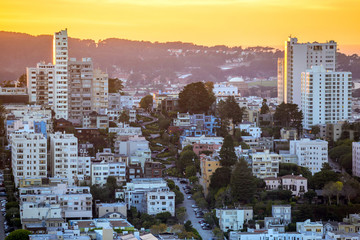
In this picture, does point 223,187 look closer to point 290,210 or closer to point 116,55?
point 290,210

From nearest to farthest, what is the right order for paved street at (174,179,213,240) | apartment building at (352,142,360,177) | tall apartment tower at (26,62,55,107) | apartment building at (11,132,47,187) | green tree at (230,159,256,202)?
paved street at (174,179,213,240)
green tree at (230,159,256,202)
apartment building at (11,132,47,187)
apartment building at (352,142,360,177)
tall apartment tower at (26,62,55,107)

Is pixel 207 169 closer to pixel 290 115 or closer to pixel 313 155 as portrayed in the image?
pixel 313 155

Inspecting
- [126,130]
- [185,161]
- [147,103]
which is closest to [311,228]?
[185,161]

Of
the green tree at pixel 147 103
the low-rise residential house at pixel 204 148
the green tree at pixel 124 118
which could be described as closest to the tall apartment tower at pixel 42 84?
the green tree at pixel 124 118

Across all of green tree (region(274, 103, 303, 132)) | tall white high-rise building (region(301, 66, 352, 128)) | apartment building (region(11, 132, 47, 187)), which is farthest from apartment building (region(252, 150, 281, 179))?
tall white high-rise building (region(301, 66, 352, 128))

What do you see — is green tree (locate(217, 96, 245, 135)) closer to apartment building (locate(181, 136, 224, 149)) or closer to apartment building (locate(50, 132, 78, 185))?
apartment building (locate(181, 136, 224, 149))
